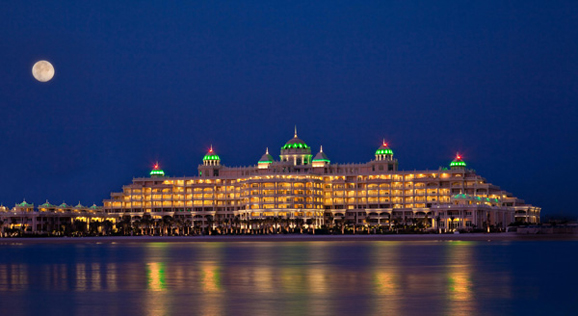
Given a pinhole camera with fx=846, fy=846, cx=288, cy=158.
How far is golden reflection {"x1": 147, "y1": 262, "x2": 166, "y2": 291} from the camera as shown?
131 ft

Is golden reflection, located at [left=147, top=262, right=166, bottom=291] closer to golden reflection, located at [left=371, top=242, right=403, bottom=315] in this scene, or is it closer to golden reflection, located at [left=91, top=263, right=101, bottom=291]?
golden reflection, located at [left=91, top=263, right=101, bottom=291]

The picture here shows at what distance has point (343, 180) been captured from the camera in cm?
19950

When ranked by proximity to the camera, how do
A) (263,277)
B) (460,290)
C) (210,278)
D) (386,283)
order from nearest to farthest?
(460,290) → (386,283) → (210,278) → (263,277)

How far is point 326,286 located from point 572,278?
50.1 feet

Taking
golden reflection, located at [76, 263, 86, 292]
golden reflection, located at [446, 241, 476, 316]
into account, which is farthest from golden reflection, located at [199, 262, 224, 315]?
golden reflection, located at [446, 241, 476, 316]

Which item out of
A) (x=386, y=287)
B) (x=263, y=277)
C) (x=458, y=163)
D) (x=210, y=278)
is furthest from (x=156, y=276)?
(x=458, y=163)

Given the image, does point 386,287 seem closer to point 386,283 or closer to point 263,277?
point 386,283

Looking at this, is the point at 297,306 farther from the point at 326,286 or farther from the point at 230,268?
the point at 230,268

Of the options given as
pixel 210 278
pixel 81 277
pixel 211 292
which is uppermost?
pixel 211 292

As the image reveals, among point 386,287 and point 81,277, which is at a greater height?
point 386,287

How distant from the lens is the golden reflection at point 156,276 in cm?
3988

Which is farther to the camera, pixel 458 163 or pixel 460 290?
pixel 458 163

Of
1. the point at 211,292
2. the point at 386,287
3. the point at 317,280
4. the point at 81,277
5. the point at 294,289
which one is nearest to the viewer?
the point at 211,292

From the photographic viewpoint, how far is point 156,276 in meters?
46.6
